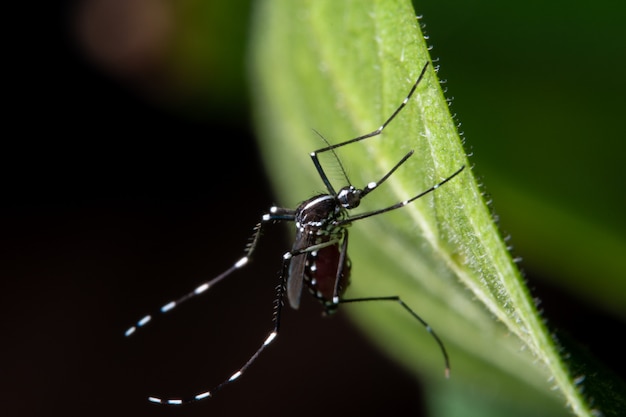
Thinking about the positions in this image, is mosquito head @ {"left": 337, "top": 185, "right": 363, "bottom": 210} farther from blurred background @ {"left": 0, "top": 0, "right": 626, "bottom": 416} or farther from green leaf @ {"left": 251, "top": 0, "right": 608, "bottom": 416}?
blurred background @ {"left": 0, "top": 0, "right": 626, "bottom": 416}

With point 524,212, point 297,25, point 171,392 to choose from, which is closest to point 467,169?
point 297,25

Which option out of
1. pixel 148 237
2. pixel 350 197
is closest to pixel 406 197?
pixel 350 197

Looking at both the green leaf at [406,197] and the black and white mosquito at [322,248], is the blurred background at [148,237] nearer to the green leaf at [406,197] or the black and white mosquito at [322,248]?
the green leaf at [406,197]

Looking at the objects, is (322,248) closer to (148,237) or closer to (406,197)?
(406,197)

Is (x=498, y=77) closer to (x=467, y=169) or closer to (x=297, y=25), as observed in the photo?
(x=297, y=25)

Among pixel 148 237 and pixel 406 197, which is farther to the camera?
pixel 148 237

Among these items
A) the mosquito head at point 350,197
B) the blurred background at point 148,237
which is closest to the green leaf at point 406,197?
the mosquito head at point 350,197
